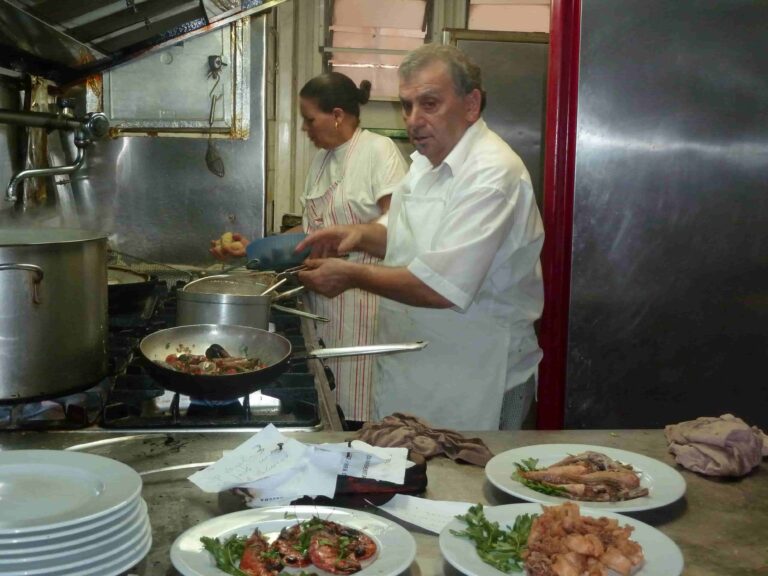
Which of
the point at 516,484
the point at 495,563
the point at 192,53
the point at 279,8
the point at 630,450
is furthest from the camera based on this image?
the point at 279,8

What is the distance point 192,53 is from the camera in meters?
3.91

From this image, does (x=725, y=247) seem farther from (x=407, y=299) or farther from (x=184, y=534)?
(x=184, y=534)

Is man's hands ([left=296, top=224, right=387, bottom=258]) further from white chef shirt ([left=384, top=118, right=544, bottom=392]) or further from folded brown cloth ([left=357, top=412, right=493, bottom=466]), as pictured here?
folded brown cloth ([left=357, top=412, right=493, bottom=466])

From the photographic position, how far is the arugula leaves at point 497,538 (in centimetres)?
108

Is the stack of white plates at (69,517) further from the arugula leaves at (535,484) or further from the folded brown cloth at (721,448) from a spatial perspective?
the folded brown cloth at (721,448)

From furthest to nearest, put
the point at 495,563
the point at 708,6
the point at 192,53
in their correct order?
the point at 192,53
the point at 708,6
the point at 495,563

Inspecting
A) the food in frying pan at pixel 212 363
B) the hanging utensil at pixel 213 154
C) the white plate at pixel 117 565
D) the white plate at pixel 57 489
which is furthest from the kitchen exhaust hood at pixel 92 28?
the white plate at pixel 117 565

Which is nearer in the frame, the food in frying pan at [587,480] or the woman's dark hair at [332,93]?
the food in frying pan at [587,480]

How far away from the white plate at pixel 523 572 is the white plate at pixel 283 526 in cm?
5

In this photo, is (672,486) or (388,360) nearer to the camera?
(672,486)

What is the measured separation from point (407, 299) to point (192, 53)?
216 cm

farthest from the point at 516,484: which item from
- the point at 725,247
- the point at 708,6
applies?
the point at 708,6

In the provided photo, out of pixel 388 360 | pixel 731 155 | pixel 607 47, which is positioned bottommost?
pixel 388 360

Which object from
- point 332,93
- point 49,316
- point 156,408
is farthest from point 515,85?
point 49,316
